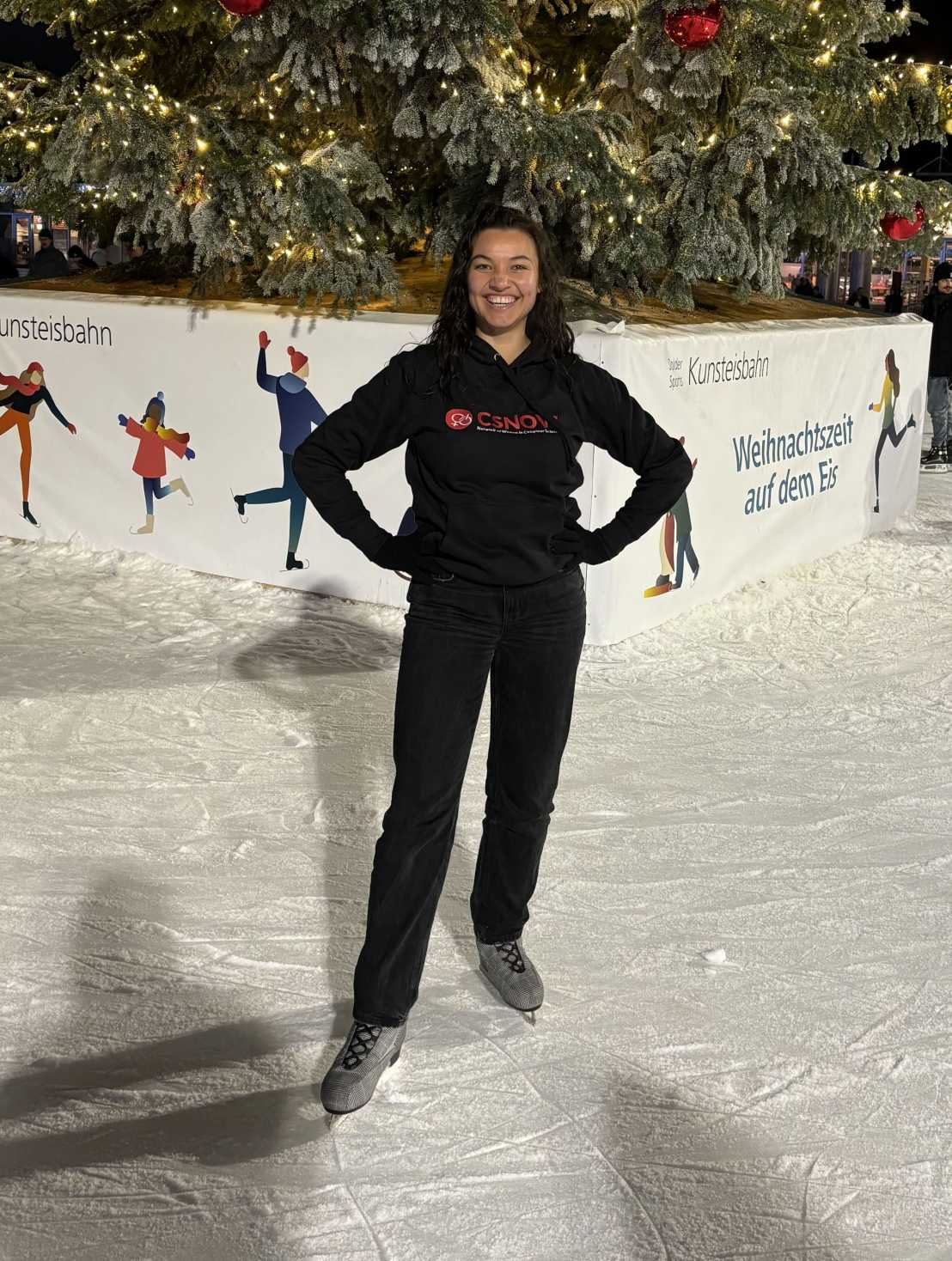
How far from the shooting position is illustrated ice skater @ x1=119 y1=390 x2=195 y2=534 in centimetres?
745

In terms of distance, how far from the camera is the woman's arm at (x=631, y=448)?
2779 millimetres

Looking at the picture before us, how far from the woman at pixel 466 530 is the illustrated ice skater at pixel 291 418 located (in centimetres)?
419

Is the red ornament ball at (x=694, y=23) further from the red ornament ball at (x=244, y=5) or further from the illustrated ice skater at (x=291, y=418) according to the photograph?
the illustrated ice skater at (x=291, y=418)

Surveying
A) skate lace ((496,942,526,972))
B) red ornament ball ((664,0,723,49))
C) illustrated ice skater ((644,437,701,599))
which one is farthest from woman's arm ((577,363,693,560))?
red ornament ball ((664,0,723,49))

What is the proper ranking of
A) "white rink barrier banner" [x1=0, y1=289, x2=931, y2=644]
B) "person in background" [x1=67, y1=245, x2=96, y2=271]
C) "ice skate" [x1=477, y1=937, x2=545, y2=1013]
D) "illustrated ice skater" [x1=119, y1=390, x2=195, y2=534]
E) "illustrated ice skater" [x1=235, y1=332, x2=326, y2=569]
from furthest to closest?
"person in background" [x1=67, y1=245, x2=96, y2=271] < "illustrated ice skater" [x1=119, y1=390, x2=195, y2=534] < "illustrated ice skater" [x1=235, y1=332, x2=326, y2=569] < "white rink barrier banner" [x1=0, y1=289, x2=931, y2=644] < "ice skate" [x1=477, y1=937, x2=545, y2=1013]

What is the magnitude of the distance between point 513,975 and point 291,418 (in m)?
4.36

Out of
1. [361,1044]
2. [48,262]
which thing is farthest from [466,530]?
[48,262]

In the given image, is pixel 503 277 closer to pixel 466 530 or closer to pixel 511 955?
pixel 466 530

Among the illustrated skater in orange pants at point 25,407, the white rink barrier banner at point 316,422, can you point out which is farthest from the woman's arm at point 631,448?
the illustrated skater in orange pants at point 25,407

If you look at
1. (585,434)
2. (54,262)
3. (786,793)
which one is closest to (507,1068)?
(585,434)

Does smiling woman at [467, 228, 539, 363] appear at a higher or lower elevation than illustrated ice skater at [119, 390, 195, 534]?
higher

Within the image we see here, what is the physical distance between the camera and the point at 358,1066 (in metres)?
2.77

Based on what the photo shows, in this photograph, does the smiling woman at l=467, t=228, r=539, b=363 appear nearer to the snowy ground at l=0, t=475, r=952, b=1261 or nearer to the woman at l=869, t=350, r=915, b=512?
the snowy ground at l=0, t=475, r=952, b=1261

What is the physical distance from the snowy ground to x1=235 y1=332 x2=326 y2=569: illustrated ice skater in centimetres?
118
